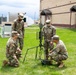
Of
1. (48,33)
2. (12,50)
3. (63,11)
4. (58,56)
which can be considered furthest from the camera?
(63,11)

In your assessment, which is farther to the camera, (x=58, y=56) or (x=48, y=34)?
(x=48, y=34)

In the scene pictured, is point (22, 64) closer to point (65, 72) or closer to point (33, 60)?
point (33, 60)

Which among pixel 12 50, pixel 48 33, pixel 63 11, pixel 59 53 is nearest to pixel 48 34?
pixel 48 33

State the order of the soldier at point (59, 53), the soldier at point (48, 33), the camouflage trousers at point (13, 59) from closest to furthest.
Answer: the soldier at point (59, 53) → the camouflage trousers at point (13, 59) → the soldier at point (48, 33)

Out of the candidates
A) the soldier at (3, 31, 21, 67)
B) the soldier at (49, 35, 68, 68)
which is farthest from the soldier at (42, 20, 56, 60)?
the soldier at (3, 31, 21, 67)

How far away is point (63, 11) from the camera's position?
4703cm

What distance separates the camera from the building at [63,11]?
139ft

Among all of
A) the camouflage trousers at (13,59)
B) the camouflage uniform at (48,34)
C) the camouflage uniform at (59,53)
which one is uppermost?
the camouflage uniform at (48,34)

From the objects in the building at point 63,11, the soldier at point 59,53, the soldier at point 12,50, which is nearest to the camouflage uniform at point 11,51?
the soldier at point 12,50

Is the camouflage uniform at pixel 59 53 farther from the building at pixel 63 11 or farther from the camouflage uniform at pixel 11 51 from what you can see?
the building at pixel 63 11

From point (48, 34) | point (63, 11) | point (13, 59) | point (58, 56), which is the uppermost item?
point (63, 11)

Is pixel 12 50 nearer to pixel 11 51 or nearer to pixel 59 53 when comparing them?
pixel 11 51

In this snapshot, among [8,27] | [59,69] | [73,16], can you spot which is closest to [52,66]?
[59,69]

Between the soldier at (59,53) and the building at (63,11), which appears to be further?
the building at (63,11)
